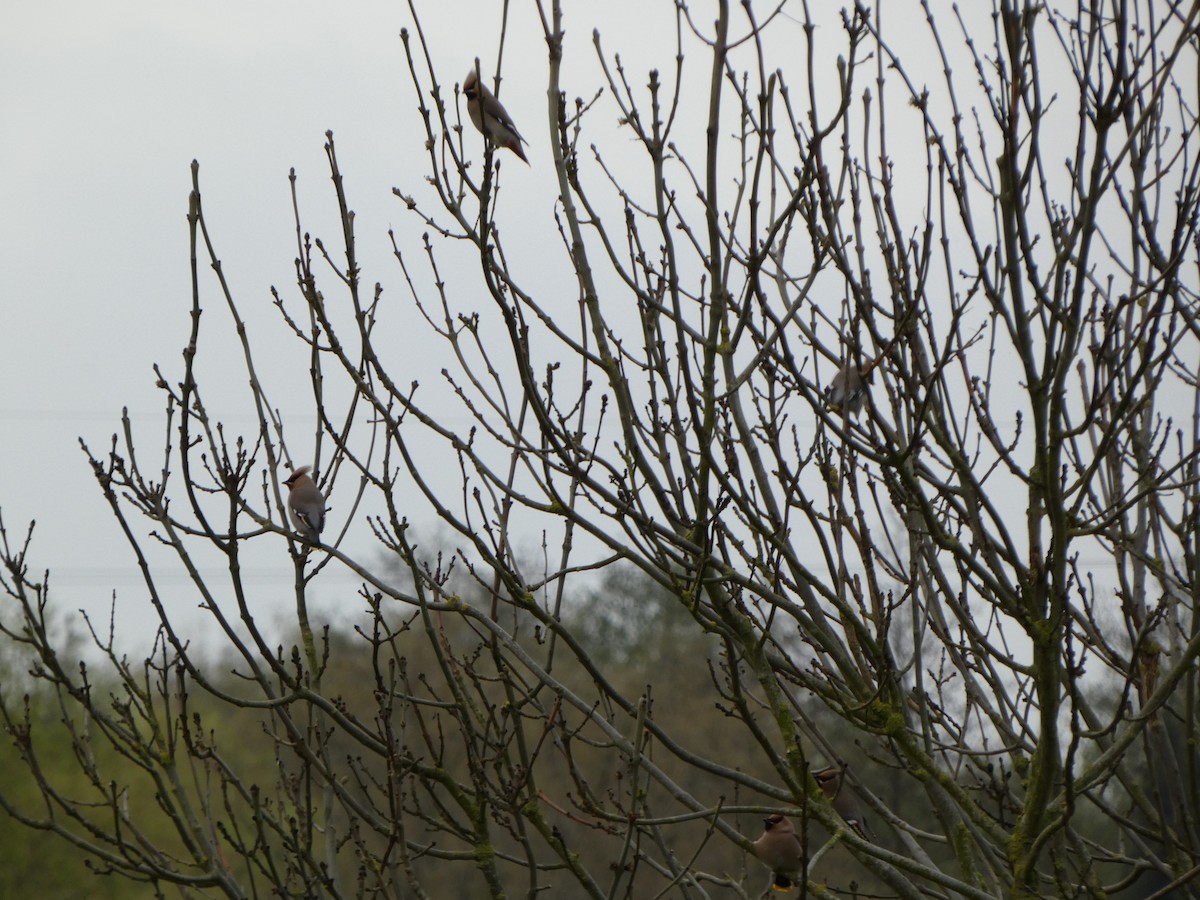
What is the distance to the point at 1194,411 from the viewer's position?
408cm

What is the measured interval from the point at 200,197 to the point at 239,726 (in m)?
23.6

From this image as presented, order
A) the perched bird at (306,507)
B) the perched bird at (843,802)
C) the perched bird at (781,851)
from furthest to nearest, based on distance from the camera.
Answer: the perched bird at (306,507), the perched bird at (843,802), the perched bird at (781,851)

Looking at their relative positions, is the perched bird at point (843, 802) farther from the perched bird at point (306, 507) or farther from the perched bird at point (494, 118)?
the perched bird at point (494, 118)

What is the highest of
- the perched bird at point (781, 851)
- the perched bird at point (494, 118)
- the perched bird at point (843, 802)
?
the perched bird at point (494, 118)

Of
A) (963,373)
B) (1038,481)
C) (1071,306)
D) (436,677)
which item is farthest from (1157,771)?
(436,677)

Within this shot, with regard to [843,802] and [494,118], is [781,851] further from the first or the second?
[494,118]

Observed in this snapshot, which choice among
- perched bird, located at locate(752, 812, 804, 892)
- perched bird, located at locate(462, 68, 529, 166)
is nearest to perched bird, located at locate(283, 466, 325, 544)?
perched bird, located at locate(462, 68, 529, 166)

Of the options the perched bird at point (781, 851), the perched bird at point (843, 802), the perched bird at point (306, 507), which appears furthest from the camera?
the perched bird at point (306, 507)

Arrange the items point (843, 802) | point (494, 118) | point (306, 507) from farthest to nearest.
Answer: point (843, 802) → point (306, 507) → point (494, 118)

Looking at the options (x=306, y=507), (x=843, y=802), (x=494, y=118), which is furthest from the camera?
(x=843, y=802)

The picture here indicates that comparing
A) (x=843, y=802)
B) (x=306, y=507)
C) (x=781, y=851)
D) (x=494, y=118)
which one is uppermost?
(x=494, y=118)

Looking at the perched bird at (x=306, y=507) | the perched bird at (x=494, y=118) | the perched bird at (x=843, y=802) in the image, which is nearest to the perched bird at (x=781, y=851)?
the perched bird at (x=843, y=802)

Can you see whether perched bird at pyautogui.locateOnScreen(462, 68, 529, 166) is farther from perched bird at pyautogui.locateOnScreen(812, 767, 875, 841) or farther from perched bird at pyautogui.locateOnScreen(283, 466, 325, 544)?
perched bird at pyautogui.locateOnScreen(812, 767, 875, 841)

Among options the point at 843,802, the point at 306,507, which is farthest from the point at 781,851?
the point at 306,507
